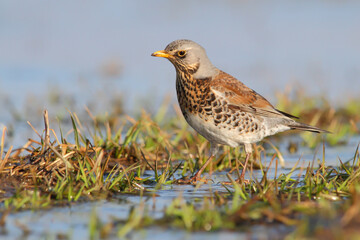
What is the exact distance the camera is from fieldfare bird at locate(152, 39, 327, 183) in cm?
754

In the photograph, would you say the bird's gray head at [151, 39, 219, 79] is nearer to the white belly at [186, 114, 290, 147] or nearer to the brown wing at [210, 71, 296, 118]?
the brown wing at [210, 71, 296, 118]

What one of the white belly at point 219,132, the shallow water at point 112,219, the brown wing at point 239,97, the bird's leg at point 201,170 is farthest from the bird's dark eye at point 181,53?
the shallow water at point 112,219

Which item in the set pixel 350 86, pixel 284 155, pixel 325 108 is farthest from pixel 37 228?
pixel 350 86

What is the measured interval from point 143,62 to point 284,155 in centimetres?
748

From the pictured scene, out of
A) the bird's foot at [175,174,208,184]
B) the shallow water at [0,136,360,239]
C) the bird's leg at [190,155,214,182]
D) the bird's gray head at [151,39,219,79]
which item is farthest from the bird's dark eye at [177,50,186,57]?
the shallow water at [0,136,360,239]

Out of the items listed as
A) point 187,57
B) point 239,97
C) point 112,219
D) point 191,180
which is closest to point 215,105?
point 239,97

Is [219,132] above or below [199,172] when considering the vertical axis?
above

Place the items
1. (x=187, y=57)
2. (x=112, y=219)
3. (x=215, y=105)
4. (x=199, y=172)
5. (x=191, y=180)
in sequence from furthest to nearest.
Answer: (x=187, y=57)
(x=215, y=105)
(x=199, y=172)
(x=191, y=180)
(x=112, y=219)

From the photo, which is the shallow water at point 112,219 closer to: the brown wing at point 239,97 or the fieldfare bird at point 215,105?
the fieldfare bird at point 215,105

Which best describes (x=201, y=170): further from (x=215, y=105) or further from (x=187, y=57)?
(x=187, y=57)

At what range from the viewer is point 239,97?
793 cm

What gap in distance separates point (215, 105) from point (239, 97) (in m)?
0.51

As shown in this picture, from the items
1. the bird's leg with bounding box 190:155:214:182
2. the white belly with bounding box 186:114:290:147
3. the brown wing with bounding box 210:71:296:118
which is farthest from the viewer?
the brown wing with bounding box 210:71:296:118

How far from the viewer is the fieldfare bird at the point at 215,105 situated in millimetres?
7535
